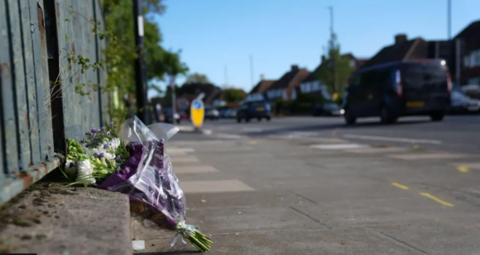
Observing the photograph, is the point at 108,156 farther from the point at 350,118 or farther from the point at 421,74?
the point at 350,118

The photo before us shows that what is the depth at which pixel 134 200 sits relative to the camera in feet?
10.3

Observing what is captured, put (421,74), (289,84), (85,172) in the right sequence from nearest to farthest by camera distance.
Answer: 1. (85,172)
2. (421,74)
3. (289,84)

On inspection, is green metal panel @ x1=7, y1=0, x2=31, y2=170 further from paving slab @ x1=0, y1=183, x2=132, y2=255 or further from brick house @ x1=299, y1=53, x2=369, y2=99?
brick house @ x1=299, y1=53, x2=369, y2=99

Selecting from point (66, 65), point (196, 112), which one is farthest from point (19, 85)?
A: point (196, 112)

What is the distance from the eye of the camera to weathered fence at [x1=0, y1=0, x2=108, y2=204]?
2.00m

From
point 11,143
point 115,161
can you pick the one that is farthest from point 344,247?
point 11,143

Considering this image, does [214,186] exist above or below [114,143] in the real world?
below

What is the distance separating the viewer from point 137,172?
10.6 ft

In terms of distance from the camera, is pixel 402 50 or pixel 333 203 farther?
pixel 402 50

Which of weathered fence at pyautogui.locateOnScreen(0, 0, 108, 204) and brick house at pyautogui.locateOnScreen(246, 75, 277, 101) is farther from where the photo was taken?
brick house at pyautogui.locateOnScreen(246, 75, 277, 101)

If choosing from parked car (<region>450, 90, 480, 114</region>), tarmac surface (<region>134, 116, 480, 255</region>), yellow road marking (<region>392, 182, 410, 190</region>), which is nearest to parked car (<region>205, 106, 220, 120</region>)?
parked car (<region>450, 90, 480, 114</region>)

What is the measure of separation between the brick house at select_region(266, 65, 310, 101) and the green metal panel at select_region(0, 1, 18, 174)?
3447 inches

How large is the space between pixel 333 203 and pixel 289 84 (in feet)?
290

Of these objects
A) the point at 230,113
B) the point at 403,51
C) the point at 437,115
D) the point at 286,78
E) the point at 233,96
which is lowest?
the point at 230,113
